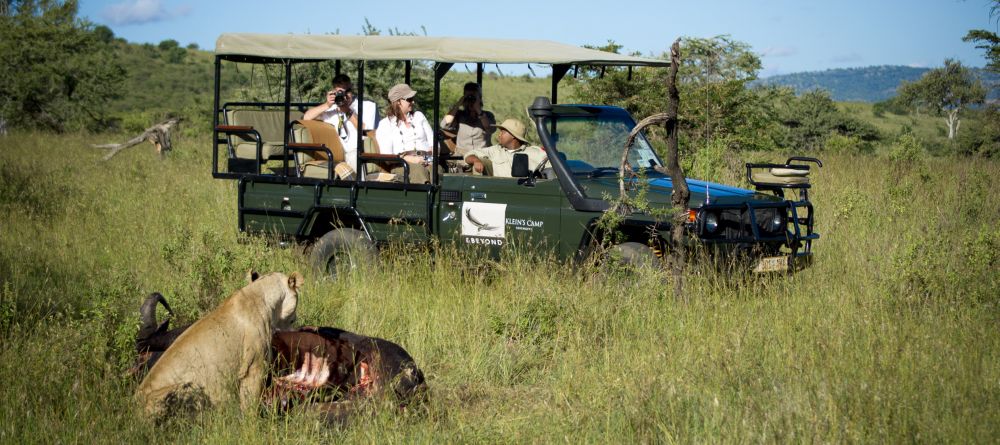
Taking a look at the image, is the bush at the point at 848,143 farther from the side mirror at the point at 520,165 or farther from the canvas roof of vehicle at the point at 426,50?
the side mirror at the point at 520,165

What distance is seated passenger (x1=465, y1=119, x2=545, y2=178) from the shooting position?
7.90 meters

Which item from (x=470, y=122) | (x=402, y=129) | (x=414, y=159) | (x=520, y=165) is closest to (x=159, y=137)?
(x=402, y=129)

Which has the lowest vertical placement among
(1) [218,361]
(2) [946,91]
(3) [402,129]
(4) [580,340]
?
(4) [580,340]

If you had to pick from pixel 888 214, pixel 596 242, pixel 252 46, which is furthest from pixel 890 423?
pixel 888 214

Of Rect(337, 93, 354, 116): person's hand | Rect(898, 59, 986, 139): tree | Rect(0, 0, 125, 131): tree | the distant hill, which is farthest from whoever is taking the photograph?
the distant hill

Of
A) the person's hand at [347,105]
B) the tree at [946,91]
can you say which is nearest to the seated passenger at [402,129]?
the person's hand at [347,105]

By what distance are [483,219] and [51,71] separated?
26.6 metres

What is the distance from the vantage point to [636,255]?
691 centimetres

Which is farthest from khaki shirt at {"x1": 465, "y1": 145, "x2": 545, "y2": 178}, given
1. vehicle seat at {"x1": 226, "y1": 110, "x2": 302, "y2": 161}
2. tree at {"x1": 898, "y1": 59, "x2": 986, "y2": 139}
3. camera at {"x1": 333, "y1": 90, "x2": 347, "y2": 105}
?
tree at {"x1": 898, "y1": 59, "x2": 986, "y2": 139}

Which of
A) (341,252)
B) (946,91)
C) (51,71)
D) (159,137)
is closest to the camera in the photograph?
(341,252)

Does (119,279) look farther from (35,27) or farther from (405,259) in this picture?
(35,27)

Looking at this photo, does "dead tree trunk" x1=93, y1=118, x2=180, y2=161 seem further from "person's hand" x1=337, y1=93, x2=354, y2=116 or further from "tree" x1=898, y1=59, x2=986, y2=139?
"tree" x1=898, y1=59, x2=986, y2=139

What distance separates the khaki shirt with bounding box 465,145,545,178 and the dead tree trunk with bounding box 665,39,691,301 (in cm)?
155

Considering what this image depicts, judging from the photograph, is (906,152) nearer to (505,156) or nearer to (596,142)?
(596,142)
